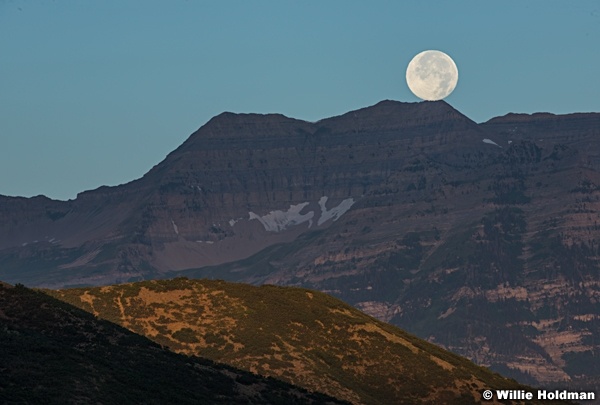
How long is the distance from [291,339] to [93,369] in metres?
64.8

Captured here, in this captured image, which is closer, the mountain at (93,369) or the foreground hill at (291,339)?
the mountain at (93,369)

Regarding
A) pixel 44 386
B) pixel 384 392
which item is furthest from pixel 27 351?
pixel 384 392

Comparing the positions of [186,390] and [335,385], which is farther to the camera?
[335,385]

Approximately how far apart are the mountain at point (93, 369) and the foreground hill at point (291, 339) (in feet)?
87.4

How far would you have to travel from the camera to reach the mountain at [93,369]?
106625mm

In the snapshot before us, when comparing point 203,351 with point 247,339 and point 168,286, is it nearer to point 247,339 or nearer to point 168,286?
point 247,339

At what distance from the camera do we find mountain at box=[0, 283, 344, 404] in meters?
107

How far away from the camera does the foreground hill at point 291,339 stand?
16975 cm

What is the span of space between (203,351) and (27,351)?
54647 millimetres

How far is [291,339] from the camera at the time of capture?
178750 mm

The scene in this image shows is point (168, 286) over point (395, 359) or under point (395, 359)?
over

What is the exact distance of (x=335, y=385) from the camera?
539ft

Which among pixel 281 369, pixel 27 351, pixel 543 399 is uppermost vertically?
pixel 27 351

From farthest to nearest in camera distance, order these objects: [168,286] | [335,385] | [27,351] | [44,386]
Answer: [168,286] → [335,385] → [27,351] → [44,386]
